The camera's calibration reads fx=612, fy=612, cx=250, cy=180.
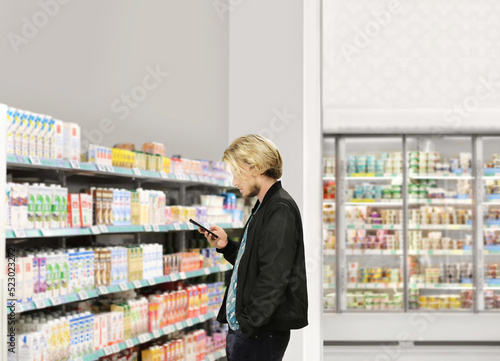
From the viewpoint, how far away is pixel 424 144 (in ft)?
27.0

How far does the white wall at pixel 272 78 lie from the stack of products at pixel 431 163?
3479 mm

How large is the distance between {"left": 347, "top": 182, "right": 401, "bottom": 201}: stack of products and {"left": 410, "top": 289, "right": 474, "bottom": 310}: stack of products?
1410 millimetres

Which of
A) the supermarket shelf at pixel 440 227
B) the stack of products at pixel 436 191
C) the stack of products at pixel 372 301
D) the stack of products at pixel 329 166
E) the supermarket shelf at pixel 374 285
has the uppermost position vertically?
the stack of products at pixel 329 166

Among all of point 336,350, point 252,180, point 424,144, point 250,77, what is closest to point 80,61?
point 250,77

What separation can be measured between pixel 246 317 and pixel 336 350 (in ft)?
16.8

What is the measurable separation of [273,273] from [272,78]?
123 inches

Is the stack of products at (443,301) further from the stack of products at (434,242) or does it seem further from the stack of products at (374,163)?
the stack of products at (374,163)

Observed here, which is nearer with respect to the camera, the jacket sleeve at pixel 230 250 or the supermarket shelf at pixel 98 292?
the jacket sleeve at pixel 230 250

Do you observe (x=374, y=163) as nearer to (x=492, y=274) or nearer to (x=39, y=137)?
(x=492, y=274)

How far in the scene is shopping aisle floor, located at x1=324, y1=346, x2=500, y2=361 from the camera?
675 cm

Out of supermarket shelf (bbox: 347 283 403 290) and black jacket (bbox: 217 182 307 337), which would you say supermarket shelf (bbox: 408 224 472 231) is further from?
black jacket (bbox: 217 182 307 337)

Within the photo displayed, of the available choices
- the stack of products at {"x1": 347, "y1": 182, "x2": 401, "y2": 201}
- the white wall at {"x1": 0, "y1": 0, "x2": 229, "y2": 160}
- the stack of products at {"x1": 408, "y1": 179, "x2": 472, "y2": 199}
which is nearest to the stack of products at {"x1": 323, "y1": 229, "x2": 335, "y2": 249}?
the stack of products at {"x1": 347, "y1": 182, "x2": 401, "y2": 201}

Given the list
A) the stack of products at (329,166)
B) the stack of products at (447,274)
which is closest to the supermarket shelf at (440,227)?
the stack of products at (447,274)

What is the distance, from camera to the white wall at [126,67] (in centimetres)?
461
